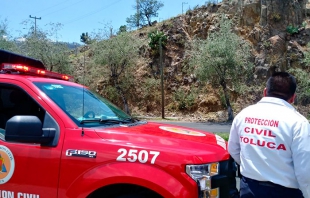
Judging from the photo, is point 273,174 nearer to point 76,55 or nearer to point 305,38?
point 305,38

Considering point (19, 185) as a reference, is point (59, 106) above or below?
above

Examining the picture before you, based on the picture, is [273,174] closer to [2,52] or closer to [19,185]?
[19,185]

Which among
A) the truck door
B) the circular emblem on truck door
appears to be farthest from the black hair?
the circular emblem on truck door

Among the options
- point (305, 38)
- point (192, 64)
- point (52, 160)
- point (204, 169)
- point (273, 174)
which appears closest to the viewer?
point (273, 174)

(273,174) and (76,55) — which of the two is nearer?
(273,174)

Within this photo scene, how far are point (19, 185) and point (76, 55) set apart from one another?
4019cm

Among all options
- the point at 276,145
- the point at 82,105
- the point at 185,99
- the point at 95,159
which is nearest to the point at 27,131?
the point at 95,159

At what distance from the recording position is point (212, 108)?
29219 mm

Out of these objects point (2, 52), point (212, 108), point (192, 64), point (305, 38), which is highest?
point (305, 38)

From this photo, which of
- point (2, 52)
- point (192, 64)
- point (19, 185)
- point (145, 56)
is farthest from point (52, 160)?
point (145, 56)

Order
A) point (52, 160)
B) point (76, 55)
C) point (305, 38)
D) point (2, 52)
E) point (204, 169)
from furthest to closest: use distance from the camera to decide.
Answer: point (76, 55) < point (305, 38) < point (2, 52) < point (52, 160) < point (204, 169)

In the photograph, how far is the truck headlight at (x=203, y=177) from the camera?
2602 millimetres

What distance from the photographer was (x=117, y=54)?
2969cm

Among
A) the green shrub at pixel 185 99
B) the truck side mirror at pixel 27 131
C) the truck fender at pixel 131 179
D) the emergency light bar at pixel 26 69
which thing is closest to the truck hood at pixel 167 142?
the truck fender at pixel 131 179
